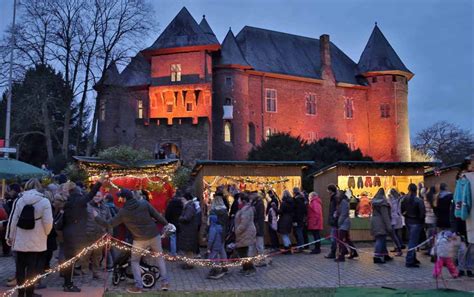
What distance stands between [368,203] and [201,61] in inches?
1028

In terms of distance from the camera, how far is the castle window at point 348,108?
163 ft

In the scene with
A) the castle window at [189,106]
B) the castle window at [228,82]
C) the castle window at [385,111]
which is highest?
the castle window at [228,82]

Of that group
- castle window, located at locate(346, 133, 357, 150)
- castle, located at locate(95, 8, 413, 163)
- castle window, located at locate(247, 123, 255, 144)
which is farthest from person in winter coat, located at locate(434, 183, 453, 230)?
castle window, located at locate(346, 133, 357, 150)

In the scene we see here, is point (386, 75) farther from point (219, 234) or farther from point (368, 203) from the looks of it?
point (219, 234)

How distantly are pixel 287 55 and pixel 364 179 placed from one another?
110 ft

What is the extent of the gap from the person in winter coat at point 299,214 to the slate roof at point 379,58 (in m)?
38.5

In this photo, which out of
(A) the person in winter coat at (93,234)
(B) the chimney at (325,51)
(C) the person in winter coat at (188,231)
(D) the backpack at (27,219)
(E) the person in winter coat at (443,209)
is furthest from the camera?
(B) the chimney at (325,51)

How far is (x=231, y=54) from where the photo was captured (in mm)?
43375

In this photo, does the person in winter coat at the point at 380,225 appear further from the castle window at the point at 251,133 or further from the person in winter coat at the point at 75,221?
the castle window at the point at 251,133

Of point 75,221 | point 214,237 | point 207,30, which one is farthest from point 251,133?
point 75,221

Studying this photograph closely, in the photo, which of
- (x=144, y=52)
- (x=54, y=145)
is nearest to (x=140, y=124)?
(x=144, y=52)

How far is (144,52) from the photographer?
42000 millimetres

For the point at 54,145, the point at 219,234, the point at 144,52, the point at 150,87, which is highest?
the point at 144,52

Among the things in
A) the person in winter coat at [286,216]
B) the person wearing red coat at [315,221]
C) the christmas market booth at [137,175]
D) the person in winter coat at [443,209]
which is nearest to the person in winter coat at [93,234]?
the person in winter coat at [286,216]
